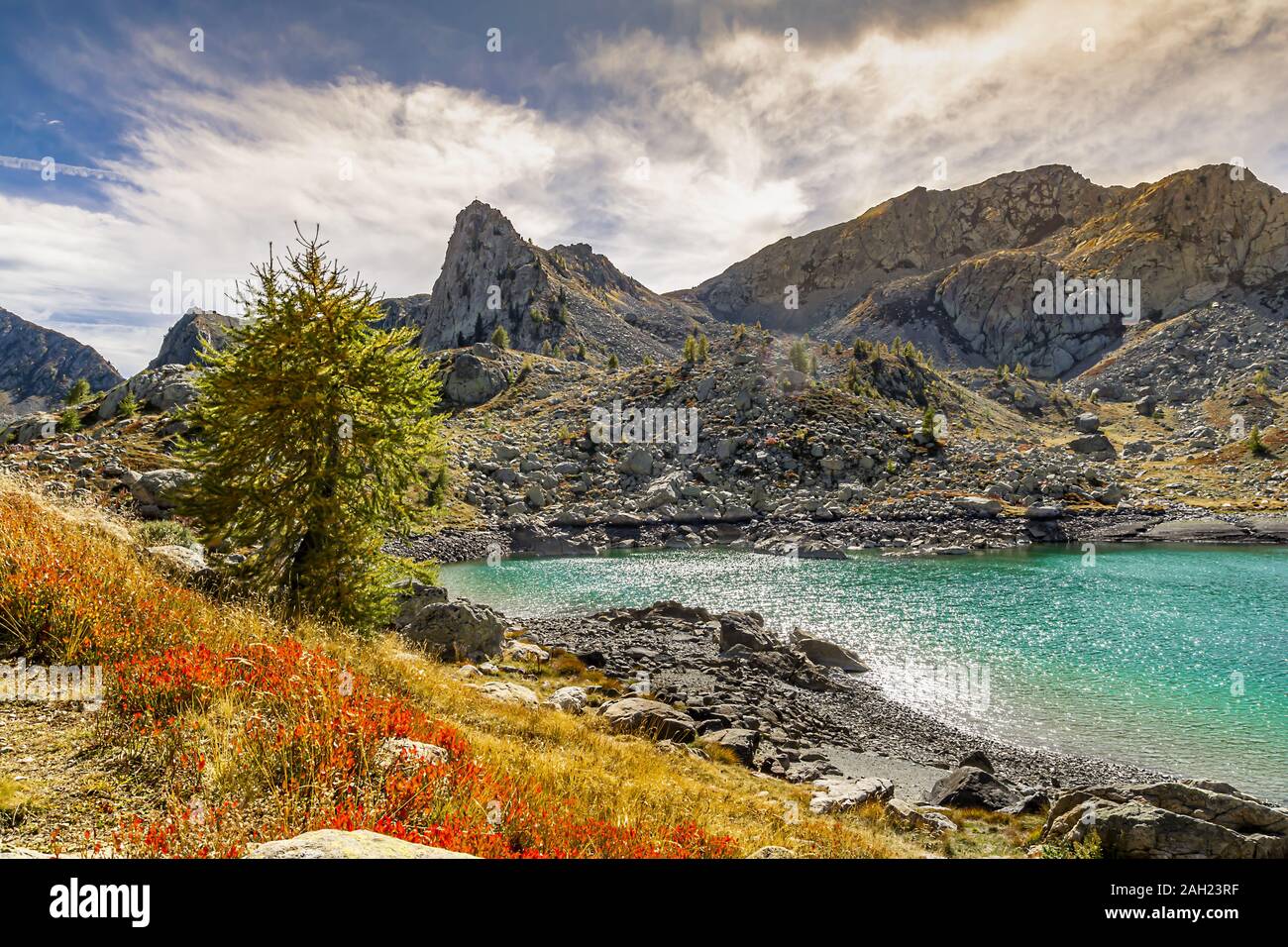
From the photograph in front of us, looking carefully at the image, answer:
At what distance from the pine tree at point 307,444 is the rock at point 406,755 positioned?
25.3 ft

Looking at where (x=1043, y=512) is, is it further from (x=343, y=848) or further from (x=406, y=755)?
(x=343, y=848)

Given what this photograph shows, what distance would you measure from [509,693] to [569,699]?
2069mm

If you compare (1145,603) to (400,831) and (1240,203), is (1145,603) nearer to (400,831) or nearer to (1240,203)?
(400,831)

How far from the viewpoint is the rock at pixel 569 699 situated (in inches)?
637

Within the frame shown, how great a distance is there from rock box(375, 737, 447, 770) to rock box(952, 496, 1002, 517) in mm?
66018

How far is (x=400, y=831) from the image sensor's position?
4902 mm

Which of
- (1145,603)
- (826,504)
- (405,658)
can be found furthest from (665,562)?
(405,658)
